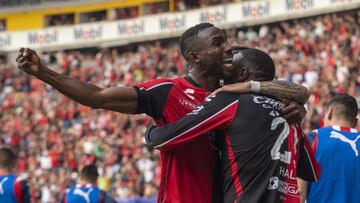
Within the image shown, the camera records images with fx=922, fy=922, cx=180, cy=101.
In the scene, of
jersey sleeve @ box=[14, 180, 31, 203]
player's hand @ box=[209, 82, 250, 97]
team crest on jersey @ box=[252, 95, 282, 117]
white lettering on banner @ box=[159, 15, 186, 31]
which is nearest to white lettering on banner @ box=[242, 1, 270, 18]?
white lettering on banner @ box=[159, 15, 186, 31]

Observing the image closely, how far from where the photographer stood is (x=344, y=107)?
7648 millimetres

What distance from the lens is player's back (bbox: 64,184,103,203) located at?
11.0m

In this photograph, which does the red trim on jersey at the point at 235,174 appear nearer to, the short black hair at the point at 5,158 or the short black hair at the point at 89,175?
the short black hair at the point at 5,158

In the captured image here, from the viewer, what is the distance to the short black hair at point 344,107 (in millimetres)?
7621

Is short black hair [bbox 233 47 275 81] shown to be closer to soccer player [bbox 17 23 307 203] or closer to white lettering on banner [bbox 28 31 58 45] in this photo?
soccer player [bbox 17 23 307 203]

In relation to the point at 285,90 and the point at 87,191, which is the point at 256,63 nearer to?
the point at 285,90

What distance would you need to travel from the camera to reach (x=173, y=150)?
5.46 m

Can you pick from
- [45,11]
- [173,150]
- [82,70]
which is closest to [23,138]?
[82,70]

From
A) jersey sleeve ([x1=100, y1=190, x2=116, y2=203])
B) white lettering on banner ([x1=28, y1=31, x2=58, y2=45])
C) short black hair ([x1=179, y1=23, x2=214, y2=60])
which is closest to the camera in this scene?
short black hair ([x1=179, y1=23, x2=214, y2=60])

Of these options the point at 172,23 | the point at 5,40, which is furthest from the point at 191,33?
the point at 5,40

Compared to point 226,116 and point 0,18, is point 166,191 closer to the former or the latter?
point 226,116

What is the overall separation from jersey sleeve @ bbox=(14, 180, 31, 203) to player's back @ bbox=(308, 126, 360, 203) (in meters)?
3.87

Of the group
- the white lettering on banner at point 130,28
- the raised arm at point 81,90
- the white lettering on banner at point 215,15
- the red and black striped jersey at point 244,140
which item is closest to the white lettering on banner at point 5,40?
the white lettering on banner at point 130,28

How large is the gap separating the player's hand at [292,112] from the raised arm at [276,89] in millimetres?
33
